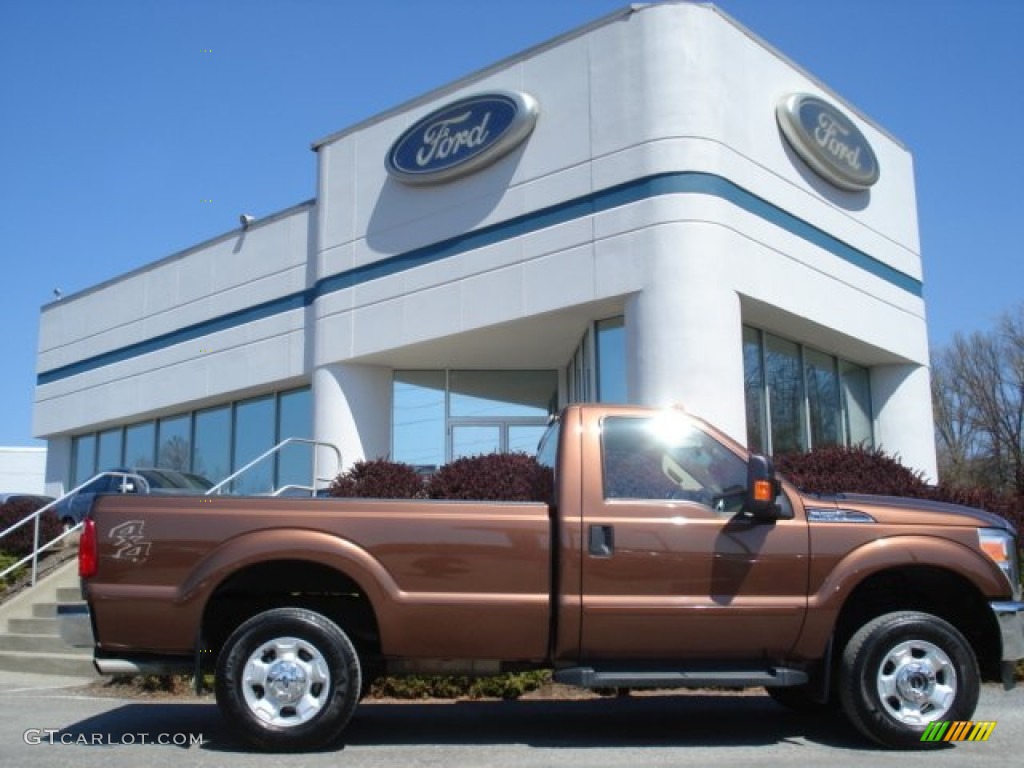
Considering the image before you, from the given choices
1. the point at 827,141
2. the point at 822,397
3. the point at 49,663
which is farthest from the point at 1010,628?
the point at 822,397

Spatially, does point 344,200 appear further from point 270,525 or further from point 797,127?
point 270,525

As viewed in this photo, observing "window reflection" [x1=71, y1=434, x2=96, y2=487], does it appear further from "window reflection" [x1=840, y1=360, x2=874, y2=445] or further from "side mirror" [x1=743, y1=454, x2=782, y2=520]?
"side mirror" [x1=743, y1=454, x2=782, y2=520]

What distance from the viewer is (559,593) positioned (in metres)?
5.82

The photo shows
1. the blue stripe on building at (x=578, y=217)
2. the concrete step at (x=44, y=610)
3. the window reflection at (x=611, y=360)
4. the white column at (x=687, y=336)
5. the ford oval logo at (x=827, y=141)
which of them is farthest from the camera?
the ford oval logo at (x=827, y=141)

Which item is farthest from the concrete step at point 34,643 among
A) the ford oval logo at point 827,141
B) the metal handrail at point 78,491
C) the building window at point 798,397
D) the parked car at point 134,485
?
the ford oval logo at point 827,141

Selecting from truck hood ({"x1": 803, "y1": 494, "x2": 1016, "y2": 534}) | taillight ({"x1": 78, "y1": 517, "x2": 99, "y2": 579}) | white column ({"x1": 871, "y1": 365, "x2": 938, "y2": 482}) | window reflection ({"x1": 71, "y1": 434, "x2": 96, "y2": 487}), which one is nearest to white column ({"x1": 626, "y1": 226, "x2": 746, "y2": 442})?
white column ({"x1": 871, "y1": 365, "x2": 938, "y2": 482})

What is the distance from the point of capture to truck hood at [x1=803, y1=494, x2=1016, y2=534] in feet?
19.9

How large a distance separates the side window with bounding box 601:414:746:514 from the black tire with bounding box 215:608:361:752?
71.5 inches

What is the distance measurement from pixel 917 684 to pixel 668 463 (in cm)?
189

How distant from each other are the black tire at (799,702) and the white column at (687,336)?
6720 mm

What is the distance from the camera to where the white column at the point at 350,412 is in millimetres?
17953

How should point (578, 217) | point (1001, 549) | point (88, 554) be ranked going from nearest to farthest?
point (88, 554) < point (1001, 549) < point (578, 217)

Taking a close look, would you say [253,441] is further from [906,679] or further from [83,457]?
[906,679]

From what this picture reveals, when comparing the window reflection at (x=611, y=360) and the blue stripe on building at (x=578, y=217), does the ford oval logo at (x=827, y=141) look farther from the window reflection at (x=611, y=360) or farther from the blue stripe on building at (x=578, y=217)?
the window reflection at (x=611, y=360)
